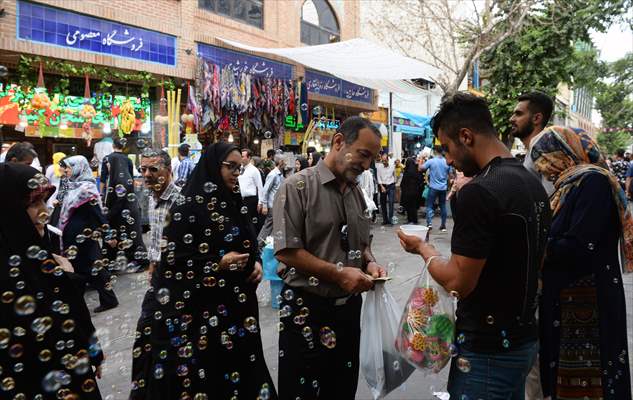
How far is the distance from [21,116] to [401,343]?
898 cm

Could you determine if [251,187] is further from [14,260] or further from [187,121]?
[14,260]

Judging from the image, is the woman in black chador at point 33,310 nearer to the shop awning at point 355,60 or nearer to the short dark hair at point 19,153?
the short dark hair at point 19,153

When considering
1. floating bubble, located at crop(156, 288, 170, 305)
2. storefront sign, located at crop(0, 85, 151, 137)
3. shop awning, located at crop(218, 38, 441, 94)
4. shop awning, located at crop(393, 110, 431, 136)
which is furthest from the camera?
shop awning, located at crop(393, 110, 431, 136)

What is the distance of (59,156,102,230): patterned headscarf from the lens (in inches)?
219

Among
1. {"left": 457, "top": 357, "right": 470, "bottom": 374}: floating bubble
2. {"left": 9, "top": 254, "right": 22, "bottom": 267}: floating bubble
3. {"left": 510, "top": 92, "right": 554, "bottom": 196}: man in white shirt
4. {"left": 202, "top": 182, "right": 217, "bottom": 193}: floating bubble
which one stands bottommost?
{"left": 457, "top": 357, "right": 470, "bottom": 374}: floating bubble

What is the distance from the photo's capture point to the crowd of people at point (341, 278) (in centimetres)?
189

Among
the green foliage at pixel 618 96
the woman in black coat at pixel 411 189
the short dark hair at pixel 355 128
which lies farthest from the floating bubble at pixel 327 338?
the green foliage at pixel 618 96

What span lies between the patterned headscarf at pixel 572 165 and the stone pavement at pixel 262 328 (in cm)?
170

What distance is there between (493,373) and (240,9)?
46.0ft

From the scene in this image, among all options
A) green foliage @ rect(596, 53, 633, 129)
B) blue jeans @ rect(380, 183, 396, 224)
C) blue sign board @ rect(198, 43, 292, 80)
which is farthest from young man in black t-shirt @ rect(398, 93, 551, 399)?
green foliage @ rect(596, 53, 633, 129)

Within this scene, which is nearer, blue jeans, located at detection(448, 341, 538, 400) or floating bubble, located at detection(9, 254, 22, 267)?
blue jeans, located at detection(448, 341, 538, 400)

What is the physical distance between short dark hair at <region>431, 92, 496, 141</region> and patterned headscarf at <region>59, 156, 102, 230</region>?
475 cm

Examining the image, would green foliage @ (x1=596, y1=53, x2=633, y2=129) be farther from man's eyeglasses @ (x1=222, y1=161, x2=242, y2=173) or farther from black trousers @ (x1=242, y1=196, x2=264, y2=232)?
man's eyeglasses @ (x1=222, y1=161, x2=242, y2=173)

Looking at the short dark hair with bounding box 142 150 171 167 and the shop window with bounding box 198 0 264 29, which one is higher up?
the shop window with bounding box 198 0 264 29
